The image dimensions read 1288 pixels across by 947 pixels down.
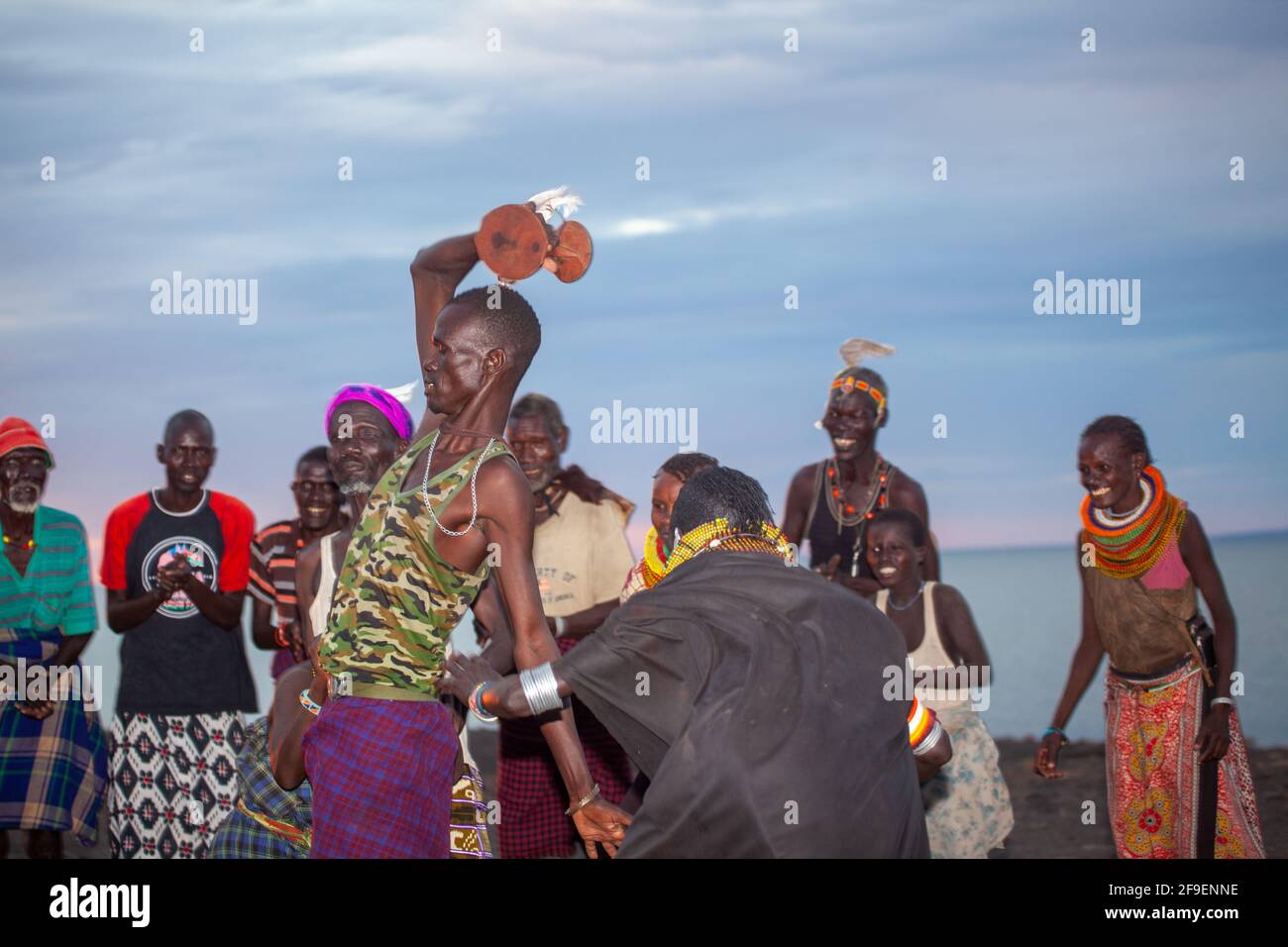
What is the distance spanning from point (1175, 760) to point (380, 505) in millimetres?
4101

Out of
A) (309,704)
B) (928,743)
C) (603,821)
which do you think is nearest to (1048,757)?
(928,743)

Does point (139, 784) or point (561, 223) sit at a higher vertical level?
point (561, 223)

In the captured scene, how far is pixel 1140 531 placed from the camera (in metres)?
6.56

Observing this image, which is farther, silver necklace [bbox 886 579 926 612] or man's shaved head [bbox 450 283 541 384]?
silver necklace [bbox 886 579 926 612]

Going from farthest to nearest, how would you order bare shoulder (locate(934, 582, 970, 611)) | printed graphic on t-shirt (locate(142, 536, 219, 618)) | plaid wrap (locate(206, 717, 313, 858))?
printed graphic on t-shirt (locate(142, 536, 219, 618)), bare shoulder (locate(934, 582, 970, 611)), plaid wrap (locate(206, 717, 313, 858))

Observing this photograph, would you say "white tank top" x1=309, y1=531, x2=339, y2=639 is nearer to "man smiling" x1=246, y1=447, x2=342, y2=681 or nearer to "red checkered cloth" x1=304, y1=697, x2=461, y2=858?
"red checkered cloth" x1=304, y1=697, x2=461, y2=858

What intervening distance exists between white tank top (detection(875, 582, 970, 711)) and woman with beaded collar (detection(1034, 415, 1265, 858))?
48 centimetres

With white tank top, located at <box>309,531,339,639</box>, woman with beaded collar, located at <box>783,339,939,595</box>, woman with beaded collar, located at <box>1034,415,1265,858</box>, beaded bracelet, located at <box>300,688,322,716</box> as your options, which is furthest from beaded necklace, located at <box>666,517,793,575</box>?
woman with beaded collar, located at <box>783,339,939,595</box>

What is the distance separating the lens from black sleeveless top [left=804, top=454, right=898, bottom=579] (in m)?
7.69

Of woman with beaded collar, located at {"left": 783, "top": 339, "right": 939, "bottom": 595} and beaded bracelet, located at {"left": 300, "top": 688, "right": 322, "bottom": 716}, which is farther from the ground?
woman with beaded collar, located at {"left": 783, "top": 339, "right": 939, "bottom": 595}

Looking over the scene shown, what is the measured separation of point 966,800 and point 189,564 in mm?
3929

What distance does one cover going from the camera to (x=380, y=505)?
13.5ft
